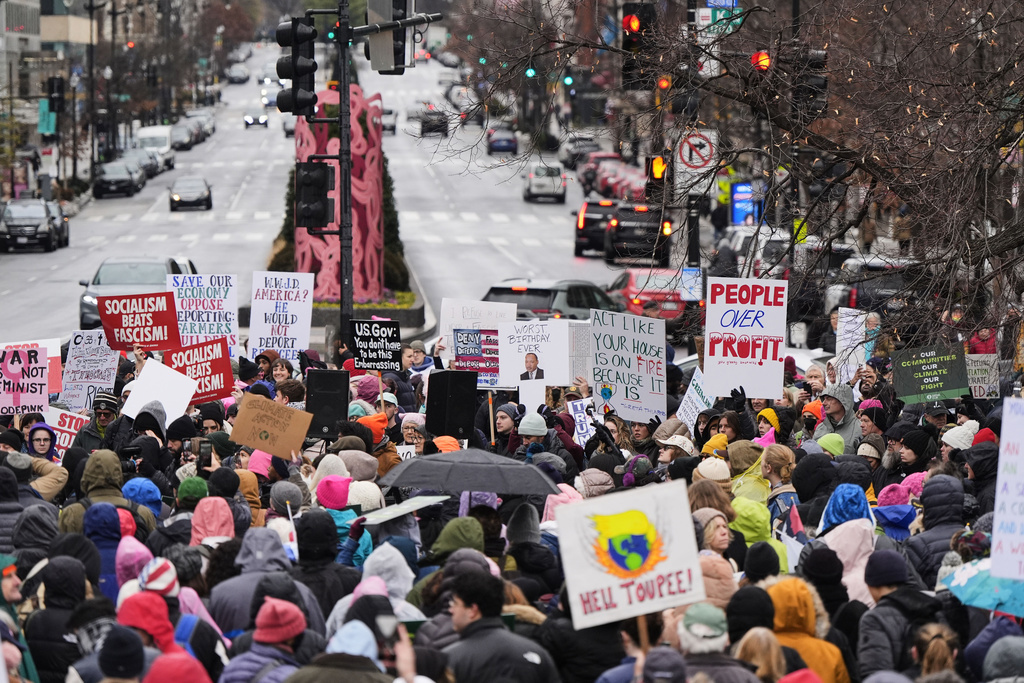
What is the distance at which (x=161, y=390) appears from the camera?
1216 centimetres

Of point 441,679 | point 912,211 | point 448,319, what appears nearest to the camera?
point 441,679

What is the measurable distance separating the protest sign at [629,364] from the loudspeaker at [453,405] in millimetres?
1681

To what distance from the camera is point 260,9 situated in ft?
616

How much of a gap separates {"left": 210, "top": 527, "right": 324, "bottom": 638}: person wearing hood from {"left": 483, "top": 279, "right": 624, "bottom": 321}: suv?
58.1 feet

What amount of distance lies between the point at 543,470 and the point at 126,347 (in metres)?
6.68

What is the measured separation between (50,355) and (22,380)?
87 centimetres

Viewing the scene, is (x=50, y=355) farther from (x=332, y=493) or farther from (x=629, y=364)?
(x=332, y=493)

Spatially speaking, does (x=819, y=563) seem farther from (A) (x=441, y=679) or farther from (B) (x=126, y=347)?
(B) (x=126, y=347)

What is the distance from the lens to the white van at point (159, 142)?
71.8 meters

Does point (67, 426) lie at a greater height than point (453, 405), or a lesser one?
lesser

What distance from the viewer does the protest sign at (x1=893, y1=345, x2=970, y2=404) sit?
13305 millimetres

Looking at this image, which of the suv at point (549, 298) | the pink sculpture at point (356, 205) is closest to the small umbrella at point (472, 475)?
the suv at point (549, 298)

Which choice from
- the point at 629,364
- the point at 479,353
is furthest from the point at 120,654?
the point at 479,353

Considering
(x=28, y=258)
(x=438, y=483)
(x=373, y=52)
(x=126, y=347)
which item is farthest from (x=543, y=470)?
(x=28, y=258)
